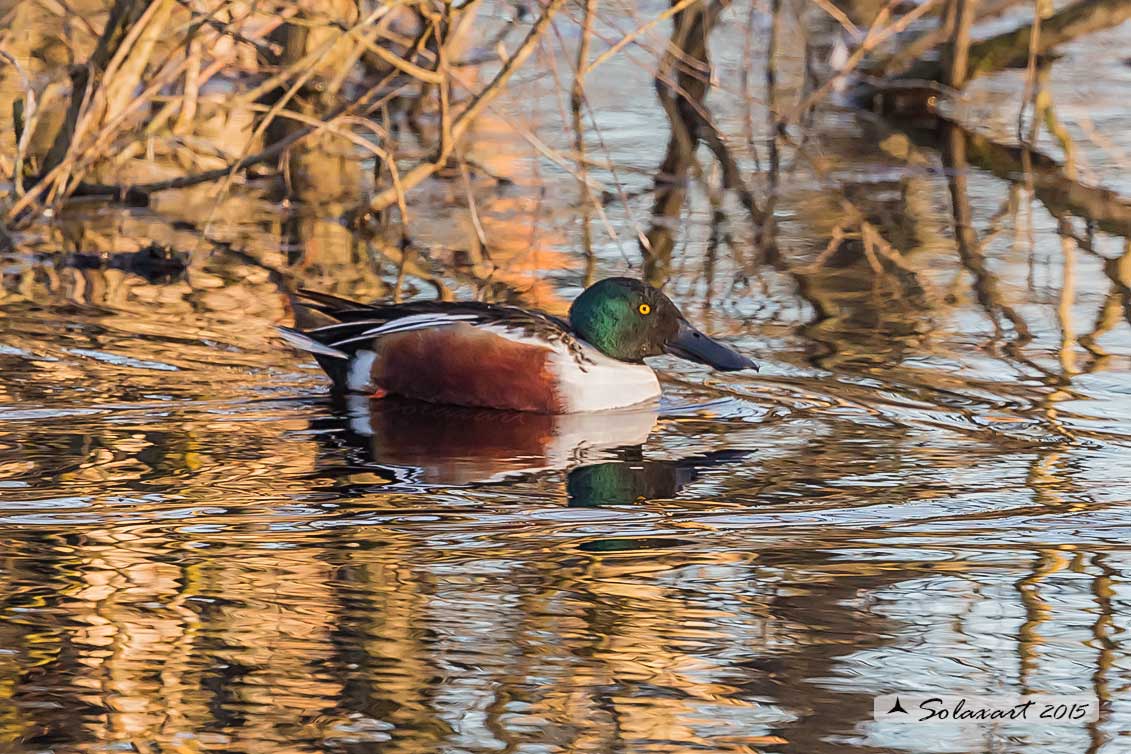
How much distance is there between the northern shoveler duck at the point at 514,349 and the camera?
6.88 metres

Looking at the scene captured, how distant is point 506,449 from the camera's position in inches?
255

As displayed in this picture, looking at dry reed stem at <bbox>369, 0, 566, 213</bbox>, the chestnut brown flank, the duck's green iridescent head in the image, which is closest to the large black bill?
the duck's green iridescent head

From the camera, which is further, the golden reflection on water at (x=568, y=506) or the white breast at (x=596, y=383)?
the white breast at (x=596, y=383)

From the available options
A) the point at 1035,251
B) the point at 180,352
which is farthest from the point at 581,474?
the point at 1035,251

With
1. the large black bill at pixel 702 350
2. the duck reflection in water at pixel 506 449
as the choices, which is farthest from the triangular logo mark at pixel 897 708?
the large black bill at pixel 702 350

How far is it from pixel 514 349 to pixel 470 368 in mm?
168

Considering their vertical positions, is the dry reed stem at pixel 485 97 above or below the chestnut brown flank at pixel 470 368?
above

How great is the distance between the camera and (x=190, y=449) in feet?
20.6

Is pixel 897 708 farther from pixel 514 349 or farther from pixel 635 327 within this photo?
pixel 635 327

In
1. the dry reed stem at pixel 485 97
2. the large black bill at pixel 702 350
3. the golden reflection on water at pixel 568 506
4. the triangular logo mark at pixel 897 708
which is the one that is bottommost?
the triangular logo mark at pixel 897 708

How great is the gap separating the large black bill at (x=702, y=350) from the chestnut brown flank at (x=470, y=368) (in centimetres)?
53

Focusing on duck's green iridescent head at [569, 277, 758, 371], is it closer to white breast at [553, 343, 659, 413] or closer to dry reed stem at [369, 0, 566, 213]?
white breast at [553, 343, 659, 413]

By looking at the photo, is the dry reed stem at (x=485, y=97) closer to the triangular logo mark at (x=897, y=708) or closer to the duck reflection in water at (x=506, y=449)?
the duck reflection in water at (x=506, y=449)

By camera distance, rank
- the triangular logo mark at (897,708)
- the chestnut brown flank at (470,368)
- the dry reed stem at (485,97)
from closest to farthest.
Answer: the triangular logo mark at (897,708), the chestnut brown flank at (470,368), the dry reed stem at (485,97)
